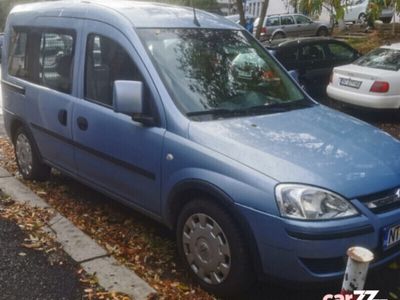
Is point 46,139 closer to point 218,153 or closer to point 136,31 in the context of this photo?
point 136,31

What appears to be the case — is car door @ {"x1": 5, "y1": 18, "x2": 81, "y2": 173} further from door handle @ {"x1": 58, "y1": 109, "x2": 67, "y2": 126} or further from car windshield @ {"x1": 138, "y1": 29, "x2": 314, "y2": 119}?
car windshield @ {"x1": 138, "y1": 29, "x2": 314, "y2": 119}

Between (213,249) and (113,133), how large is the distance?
1.28m

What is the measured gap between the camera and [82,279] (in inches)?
133

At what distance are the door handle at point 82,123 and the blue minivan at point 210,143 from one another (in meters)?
0.01

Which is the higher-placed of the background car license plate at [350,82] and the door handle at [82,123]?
the door handle at [82,123]

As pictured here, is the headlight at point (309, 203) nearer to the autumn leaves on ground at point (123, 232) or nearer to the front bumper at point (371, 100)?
the autumn leaves on ground at point (123, 232)

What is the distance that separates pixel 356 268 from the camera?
2.17 meters

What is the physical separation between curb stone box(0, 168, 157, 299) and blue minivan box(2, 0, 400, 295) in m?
0.39

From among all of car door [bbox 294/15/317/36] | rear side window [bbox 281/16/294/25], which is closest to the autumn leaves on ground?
rear side window [bbox 281/16/294/25]

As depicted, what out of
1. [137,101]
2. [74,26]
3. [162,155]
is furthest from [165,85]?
[74,26]

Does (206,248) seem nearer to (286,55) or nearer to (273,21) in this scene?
(286,55)

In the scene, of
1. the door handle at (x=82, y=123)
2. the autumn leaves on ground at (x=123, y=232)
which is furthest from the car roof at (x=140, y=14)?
the autumn leaves on ground at (x=123, y=232)

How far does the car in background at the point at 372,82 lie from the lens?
8539 millimetres

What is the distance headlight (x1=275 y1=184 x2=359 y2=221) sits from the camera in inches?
108
